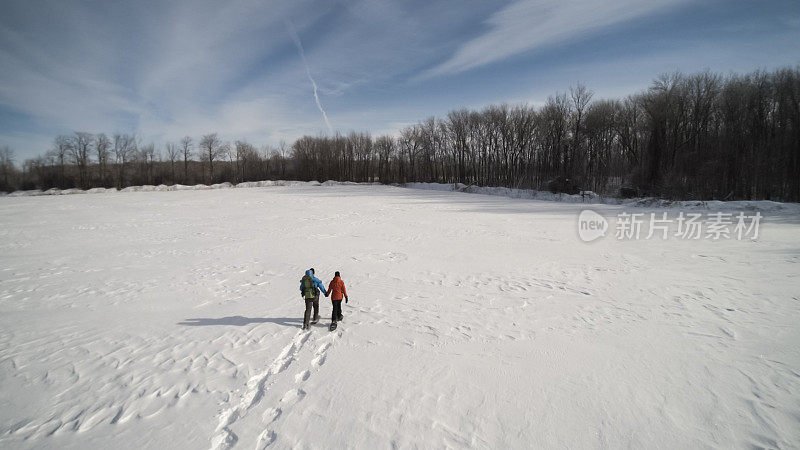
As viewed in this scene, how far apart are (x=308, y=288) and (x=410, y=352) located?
2167mm

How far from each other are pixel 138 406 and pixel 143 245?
1154cm

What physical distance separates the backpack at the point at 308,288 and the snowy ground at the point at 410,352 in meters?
0.73

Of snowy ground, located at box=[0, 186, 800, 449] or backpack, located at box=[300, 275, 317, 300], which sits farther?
backpack, located at box=[300, 275, 317, 300]

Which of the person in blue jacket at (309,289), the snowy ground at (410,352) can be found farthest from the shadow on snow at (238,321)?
the person in blue jacket at (309,289)

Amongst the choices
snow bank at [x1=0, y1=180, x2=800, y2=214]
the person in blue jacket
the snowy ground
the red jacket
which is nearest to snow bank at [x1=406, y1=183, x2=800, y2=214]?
snow bank at [x1=0, y1=180, x2=800, y2=214]

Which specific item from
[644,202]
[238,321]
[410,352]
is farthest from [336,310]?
[644,202]

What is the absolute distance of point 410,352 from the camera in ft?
16.4

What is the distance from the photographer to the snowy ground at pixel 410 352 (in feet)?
11.4

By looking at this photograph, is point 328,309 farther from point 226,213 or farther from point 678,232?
point 226,213

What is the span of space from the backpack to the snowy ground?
2.38 ft

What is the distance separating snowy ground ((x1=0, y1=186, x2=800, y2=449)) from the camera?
3473 mm

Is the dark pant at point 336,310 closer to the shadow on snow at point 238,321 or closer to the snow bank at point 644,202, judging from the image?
the shadow on snow at point 238,321

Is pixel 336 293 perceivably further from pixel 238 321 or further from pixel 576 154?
pixel 576 154

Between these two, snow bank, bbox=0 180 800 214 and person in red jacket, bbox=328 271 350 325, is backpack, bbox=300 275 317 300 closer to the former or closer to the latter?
person in red jacket, bbox=328 271 350 325
